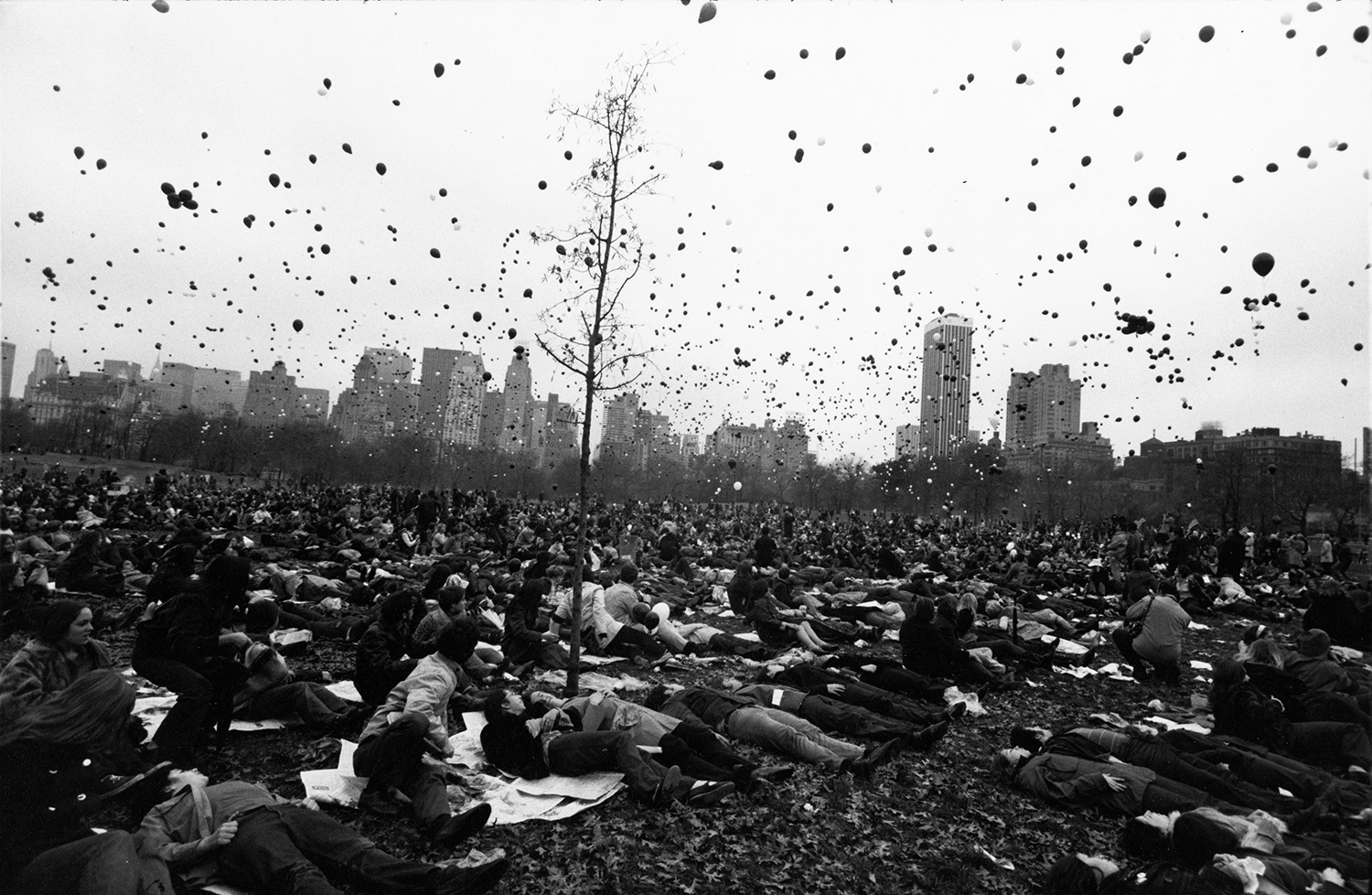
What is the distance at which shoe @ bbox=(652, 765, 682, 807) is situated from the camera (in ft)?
16.0

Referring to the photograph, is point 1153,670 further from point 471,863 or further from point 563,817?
point 471,863

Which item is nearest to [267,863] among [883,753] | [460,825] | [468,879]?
[468,879]

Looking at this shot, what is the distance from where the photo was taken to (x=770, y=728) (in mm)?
6070

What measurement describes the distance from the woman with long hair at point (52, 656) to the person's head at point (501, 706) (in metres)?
2.49

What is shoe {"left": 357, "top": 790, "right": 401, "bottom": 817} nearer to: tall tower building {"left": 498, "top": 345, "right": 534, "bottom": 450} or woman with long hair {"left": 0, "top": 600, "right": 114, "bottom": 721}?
woman with long hair {"left": 0, "top": 600, "right": 114, "bottom": 721}

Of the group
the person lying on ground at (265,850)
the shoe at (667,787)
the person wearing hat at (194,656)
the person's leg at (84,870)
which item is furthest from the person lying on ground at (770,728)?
the person's leg at (84,870)

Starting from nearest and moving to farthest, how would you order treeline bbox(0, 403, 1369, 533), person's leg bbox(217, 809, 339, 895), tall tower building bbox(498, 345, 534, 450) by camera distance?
person's leg bbox(217, 809, 339, 895)
treeline bbox(0, 403, 1369, 533)
tall tower building bbox(498, 345, 534, 450)

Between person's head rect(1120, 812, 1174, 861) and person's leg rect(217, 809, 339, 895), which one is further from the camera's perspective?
person's head rect(1120, 812, 1174, 861)

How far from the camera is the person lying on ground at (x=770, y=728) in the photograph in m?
5.70

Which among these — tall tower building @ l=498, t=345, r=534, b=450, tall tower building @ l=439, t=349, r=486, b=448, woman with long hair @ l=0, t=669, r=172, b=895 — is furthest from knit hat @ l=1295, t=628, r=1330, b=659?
tall tower building @ l=498, t=345, r=534, b=450

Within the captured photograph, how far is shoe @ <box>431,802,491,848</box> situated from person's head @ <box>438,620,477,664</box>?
3.61 feet

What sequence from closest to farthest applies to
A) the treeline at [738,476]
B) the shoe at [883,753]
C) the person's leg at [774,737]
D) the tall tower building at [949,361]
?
1. the shoe at [883,753]
2. the person's leg at [774,737]
3. the tall tower building at [949,361]
4. the treeline at [738,476]

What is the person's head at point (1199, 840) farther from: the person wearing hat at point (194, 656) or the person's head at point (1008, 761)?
the person wearing hat at point (194, 656)

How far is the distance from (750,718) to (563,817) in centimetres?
202
